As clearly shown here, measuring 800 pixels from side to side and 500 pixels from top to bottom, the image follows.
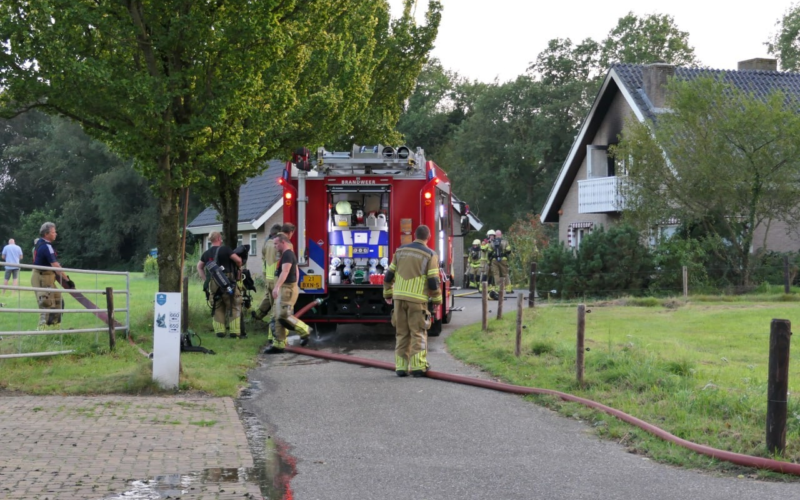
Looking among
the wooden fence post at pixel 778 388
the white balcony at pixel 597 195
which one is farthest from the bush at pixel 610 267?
the wooden fence post at pixel 778 388

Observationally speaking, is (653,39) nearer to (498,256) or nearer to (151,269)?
(151,269)

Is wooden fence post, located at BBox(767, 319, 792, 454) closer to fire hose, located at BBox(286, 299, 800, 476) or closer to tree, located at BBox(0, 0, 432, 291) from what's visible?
fire hose, located at BBox(286, 299, 800, 476)

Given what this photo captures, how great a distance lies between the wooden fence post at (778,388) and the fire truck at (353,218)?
9.00 m

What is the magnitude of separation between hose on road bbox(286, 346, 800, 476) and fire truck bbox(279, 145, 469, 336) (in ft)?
4.86

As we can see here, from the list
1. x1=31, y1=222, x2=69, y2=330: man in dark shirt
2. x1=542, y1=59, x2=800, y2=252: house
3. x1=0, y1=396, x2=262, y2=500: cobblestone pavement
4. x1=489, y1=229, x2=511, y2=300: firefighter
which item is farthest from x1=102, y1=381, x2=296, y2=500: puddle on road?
x1=542, y1=59, x2=800, y2=252: house

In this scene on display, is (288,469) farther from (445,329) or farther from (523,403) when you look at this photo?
(445,329)

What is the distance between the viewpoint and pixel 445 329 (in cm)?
1922

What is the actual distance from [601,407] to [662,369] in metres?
2.10

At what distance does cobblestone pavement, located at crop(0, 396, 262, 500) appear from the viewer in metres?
6.34

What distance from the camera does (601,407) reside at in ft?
30.9

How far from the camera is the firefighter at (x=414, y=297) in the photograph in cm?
1211

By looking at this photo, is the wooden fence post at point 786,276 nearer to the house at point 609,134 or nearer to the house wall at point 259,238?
the house at point 609,134

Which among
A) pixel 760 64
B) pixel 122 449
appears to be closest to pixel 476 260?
pixel 760 64

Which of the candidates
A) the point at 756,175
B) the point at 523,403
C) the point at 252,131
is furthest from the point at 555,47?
the point at 523,403
